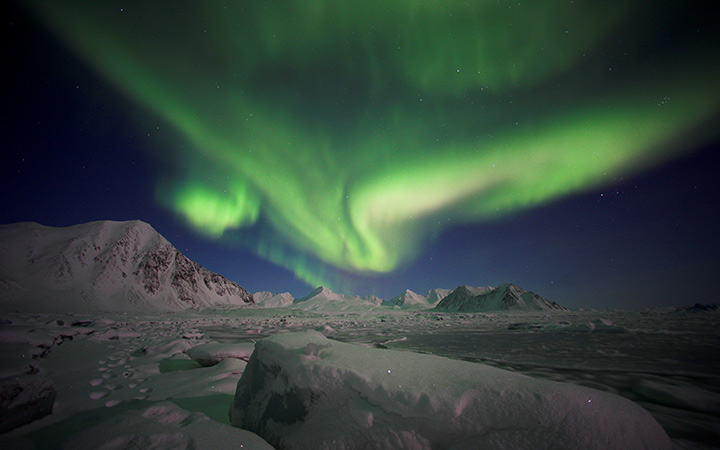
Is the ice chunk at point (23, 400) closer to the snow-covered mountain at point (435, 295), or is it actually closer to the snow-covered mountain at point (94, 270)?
the snow-covered mountain at point (94, 270)

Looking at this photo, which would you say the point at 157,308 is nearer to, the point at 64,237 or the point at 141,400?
the point at 64,237

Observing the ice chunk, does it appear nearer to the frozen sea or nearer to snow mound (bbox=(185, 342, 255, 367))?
the frozen sea

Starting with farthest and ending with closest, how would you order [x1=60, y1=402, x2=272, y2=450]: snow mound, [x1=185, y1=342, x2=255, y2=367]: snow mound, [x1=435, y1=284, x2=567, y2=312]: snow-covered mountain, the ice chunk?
1. [x1=435, y1=284, x2=567, y2=312]: snow-covered mountain
2. [x1=185, y1=342, x2=255, y2=367]: snow mound
3. the ice chunk
4. [x1=60, y1=402, x2=272, y2=450]: snow mound

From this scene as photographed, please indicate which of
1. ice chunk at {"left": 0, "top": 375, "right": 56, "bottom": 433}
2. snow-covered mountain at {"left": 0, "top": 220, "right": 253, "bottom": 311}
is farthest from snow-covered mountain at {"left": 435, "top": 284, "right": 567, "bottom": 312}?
ice chunk at {"left": 0, "top": 375, "right": 56, "bottom": 433}

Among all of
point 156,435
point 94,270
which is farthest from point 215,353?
point 94,270

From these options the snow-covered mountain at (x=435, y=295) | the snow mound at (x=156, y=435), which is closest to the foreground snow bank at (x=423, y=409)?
the snow mound at (x=156, y=435)

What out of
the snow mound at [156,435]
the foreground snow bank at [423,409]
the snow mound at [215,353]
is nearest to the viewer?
the foreground snow bank at [423,409]
